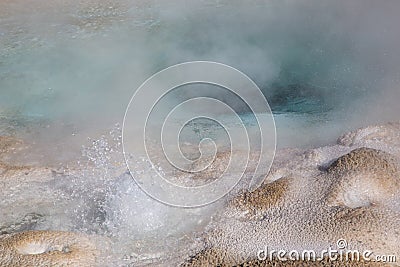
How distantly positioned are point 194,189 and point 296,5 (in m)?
10.4

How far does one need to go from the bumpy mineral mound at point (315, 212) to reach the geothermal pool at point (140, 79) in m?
0.50

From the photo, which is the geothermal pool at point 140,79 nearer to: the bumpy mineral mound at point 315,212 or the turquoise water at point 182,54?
the turquoise water at point 182,54

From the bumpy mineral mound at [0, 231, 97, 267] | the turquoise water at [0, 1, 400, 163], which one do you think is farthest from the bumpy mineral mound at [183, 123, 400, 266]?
the turquoise water at [0, 1, 400, 163]

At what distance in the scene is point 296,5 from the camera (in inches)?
584

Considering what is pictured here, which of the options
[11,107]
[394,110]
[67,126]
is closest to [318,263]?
[394,110]

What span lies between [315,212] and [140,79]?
6.18 meters

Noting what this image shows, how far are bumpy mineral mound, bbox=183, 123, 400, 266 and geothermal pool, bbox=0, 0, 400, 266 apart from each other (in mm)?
499

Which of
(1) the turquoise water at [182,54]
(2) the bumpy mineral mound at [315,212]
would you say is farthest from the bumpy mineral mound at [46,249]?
(1) the turquoise water at [182,54]

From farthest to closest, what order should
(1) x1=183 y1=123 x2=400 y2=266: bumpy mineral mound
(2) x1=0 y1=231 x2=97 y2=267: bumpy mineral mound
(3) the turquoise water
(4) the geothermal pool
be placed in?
1. (3) the turquoise water
2. (4) the geothermal pool
3. (2) x1=0 y1=231 x2=97 y2=267: bumpy mineral mound
4. (1) x1=183 y1=123 x2=400 y2=266: bumpy mineral mound

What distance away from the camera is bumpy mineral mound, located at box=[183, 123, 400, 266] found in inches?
189

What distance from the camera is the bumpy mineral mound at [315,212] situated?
4.80m

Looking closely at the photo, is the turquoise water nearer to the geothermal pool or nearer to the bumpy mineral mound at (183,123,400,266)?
the geothermal pool

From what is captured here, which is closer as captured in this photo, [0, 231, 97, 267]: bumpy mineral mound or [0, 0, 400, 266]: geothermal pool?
[0, 231, 97, 267]: bumpy mineral mound

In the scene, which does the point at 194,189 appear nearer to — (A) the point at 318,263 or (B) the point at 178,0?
(A) the point at 318,263
